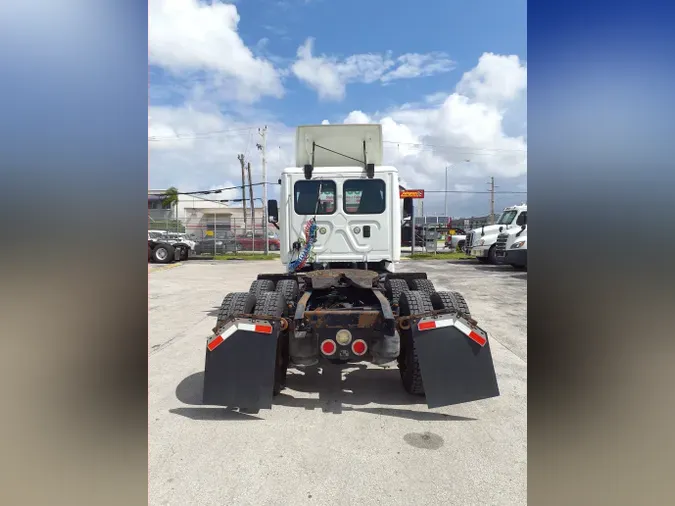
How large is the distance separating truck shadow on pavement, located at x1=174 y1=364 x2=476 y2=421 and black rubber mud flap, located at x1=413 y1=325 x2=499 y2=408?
1.05 feet

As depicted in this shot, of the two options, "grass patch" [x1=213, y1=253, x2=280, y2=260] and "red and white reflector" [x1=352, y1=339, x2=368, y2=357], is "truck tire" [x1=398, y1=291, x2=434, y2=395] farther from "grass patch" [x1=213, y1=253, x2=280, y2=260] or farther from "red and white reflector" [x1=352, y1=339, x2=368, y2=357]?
"grass patch" [x1=213, y1=253, x2=280, y2=260]

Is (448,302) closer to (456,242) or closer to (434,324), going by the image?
(434,324)

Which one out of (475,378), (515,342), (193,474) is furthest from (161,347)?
(515,342)

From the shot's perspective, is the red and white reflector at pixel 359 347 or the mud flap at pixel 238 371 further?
the red and white reflector at pixel 359 347

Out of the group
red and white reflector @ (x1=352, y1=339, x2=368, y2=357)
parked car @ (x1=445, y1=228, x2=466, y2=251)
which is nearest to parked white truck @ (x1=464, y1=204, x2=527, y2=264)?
parked car @ (x1=445, y1=228, x2=466, y2=251)

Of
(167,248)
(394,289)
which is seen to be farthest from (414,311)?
(167,248)

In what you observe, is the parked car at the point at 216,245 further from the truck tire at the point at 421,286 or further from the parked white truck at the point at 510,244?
the truck tire at the point at 421,286

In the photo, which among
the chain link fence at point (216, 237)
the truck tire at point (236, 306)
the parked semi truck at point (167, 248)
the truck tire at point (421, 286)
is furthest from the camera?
the chain link fence at point (216, 237)

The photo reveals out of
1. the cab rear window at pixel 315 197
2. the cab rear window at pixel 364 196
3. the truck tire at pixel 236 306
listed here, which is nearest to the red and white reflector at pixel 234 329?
the truck tire at pixel 236 306

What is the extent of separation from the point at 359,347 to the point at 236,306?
4.11 ft

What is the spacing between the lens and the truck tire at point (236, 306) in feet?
12.4

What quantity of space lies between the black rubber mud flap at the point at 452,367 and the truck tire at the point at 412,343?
0.76 ft

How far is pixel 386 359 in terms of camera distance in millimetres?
3674
